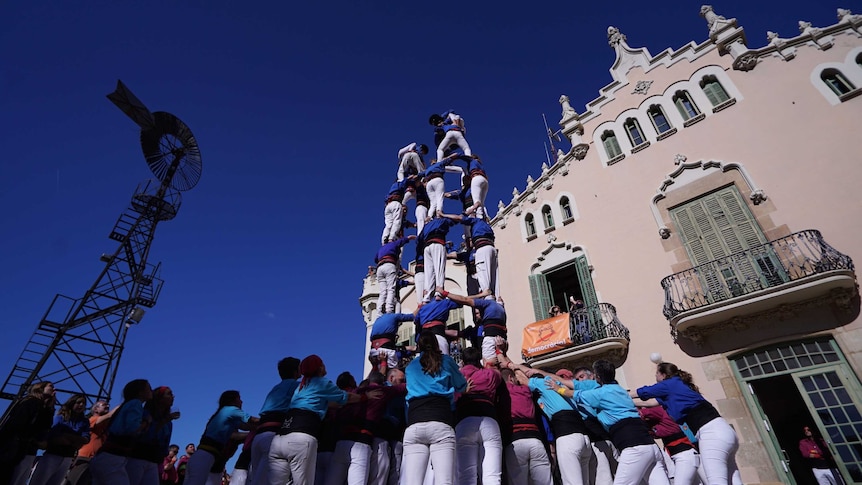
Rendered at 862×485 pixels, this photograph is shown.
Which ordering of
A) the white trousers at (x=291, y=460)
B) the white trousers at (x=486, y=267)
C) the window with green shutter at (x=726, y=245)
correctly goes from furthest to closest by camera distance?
the window with green shutter at (x=726, y=245), the white trousers at (x=486, y=267), the white trousers at (x=291, y=460)

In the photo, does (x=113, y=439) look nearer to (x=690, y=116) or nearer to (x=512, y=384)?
(x=512, y=384)

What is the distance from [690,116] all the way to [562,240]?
18.1ft

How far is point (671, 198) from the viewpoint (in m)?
12.1

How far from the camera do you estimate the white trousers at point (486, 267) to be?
300 inches

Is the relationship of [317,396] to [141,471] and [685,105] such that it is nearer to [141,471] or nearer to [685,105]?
[141,471]

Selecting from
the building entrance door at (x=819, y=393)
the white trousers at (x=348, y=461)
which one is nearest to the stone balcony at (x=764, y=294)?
the building entrance door at (x=819, y=393)

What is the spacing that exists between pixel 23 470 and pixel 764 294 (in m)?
12.9

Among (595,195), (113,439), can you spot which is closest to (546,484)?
(113,439)

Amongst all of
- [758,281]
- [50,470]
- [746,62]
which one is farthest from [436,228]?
[746,62]

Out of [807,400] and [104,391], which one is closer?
[807,400]

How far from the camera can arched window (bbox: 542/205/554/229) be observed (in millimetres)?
14961

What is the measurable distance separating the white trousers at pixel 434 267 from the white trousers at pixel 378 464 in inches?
138

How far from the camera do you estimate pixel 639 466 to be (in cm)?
415

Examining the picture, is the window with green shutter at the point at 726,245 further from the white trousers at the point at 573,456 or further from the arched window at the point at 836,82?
the white trousers at the point at 573,456
